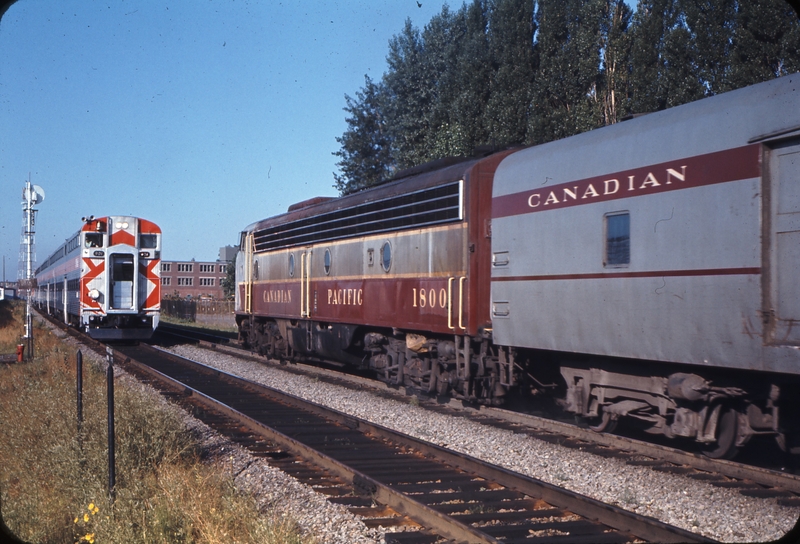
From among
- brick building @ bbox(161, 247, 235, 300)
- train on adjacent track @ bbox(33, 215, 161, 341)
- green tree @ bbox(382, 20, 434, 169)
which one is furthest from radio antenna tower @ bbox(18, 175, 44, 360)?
brick building @ bbox(161, 247, 235, 300)

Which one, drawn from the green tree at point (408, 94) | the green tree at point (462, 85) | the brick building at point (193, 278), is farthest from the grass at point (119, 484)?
the brick building at point (193, 278)

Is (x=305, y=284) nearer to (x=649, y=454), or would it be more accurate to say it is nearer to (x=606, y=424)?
(x=606, y=424)

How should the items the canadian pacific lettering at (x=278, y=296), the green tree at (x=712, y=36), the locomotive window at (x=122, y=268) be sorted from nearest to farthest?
the canadian pacific lettering at (x=278, y=296), the green tree at (x=712, y=36), the locomotive window at (x=122, y=268)

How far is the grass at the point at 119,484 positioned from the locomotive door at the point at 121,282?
14.5 meters

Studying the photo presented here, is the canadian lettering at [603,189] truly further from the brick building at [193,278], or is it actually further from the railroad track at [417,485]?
the brick building at [193,278]

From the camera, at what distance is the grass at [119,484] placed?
19.1 feet

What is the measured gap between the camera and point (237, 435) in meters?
9.99

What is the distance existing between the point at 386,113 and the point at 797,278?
3032cm

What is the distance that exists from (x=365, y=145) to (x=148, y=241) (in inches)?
719

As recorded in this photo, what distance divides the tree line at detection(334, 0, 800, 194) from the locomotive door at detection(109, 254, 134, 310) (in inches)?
400

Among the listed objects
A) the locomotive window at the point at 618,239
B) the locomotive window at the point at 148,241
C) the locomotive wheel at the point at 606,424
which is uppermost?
the locomotive window at the point at 148,241

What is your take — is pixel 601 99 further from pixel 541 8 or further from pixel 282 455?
pixel 282 455

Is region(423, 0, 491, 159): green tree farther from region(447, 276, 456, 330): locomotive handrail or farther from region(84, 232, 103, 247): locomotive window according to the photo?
region(447, 276, 456, 330): locomotive handrail

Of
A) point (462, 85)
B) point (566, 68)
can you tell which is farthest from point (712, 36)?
point (462, 85)
